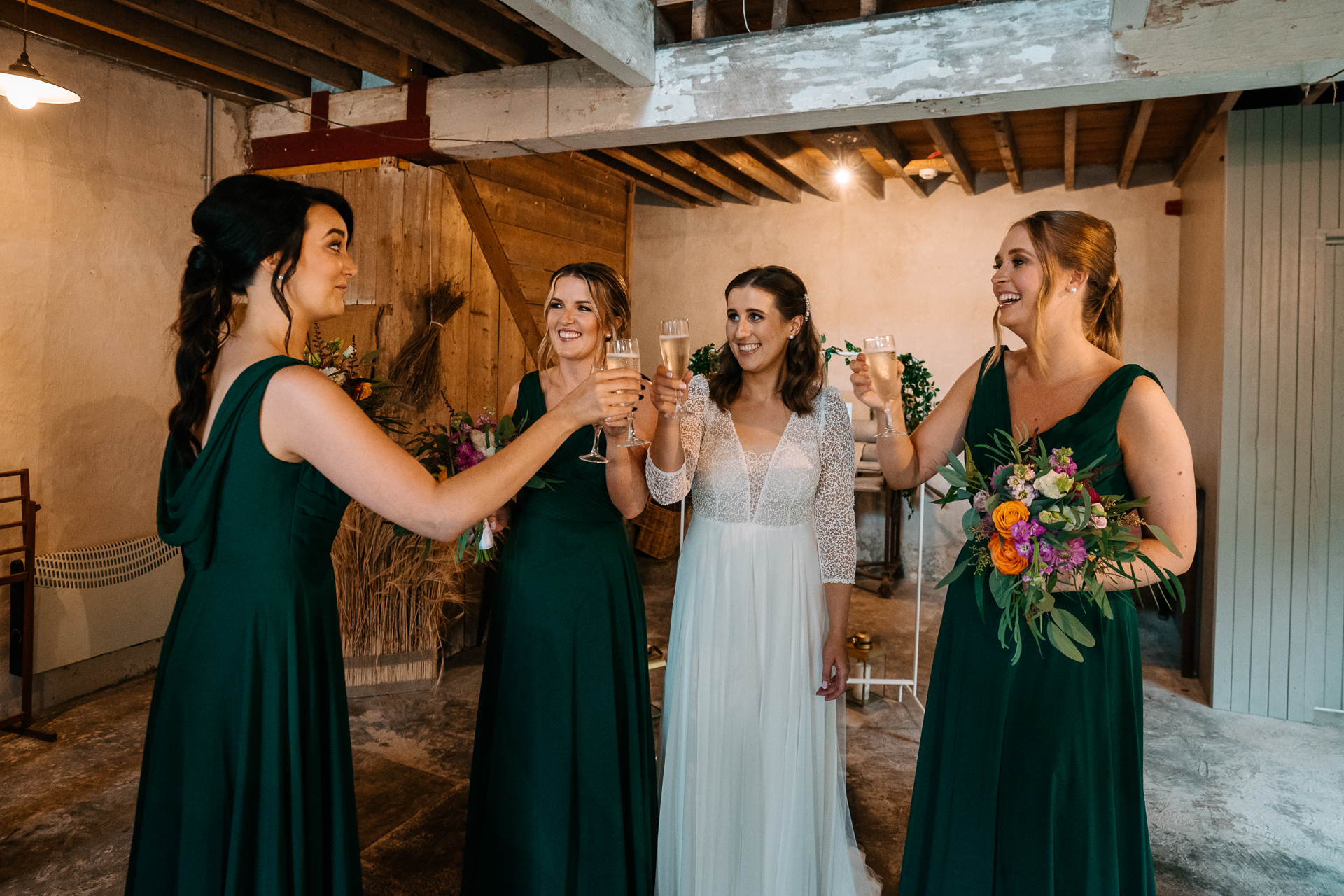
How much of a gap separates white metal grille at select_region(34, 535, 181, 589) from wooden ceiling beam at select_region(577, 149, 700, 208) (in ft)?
11.1

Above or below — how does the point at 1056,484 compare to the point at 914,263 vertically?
below

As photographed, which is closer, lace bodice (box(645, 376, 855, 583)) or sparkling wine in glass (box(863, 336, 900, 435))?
sparkling wine in glass (box(863, 336, 900, 435))

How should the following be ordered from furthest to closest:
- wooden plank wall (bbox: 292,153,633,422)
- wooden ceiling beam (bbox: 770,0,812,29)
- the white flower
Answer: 1. wooden plank wall (bbox: 292,153,633,422)
2. wooden ceiling beam (bbox: 770,0,812,29)
3. the white flower

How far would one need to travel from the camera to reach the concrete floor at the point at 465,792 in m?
2.68

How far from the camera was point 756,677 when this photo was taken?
211cm

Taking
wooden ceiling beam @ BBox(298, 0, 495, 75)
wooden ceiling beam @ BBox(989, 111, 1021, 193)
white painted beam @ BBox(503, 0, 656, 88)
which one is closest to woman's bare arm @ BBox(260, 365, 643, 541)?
white painted beam @ BBox(503, 0, 656, 88)

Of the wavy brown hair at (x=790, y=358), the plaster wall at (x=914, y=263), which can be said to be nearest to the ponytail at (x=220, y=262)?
the wavy brown hair at (x=790, y=358)

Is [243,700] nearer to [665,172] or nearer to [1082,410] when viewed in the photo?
[1082,410]

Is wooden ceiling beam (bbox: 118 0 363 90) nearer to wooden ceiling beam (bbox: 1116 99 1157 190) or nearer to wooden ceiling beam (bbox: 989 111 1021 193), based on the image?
wooden ceiling beam (bbox: 989 111 1021 193)

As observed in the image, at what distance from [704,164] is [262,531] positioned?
4.92 m

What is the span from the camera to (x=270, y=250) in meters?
1.55

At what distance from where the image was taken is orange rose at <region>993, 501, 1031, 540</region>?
5.41 feet

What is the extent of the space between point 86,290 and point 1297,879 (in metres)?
5.48

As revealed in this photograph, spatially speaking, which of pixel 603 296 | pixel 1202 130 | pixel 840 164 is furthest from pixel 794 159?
pixel 603 296
